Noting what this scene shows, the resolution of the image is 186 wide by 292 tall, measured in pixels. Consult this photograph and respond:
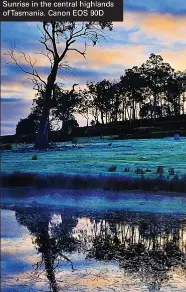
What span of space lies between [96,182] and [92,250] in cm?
747

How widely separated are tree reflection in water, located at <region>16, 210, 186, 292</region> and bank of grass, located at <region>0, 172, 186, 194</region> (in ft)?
12.2

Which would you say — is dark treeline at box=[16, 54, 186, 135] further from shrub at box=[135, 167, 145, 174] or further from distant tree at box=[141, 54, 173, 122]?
shrub at box=[135, 167, 145, 174]

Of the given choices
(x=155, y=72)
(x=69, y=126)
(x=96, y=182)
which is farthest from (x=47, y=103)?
(x=155, y=72)

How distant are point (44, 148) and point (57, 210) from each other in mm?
21714

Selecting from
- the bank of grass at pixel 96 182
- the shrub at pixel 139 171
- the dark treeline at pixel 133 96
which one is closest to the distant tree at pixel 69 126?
the dark treeline at pixel 133 96

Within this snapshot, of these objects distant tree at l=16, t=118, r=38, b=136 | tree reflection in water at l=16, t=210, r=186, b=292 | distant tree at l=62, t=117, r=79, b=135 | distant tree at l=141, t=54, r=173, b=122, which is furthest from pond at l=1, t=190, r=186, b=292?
distant tree at l=141, t=54, r=173, b=122

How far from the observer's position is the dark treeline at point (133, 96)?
9538cm

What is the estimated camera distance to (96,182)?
15492mm

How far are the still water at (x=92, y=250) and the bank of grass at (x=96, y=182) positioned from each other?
3.48 metres

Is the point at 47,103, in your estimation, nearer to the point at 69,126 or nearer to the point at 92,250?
the point at 92,250

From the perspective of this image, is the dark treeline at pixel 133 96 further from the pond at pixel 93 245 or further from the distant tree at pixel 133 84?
the pond at pixel 93 245

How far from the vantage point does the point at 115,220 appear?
34.6 ft

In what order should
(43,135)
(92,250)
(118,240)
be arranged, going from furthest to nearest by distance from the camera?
1. (43,135)
2. (118,240)
3. (92,250)

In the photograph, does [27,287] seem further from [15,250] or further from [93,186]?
[93,186]
